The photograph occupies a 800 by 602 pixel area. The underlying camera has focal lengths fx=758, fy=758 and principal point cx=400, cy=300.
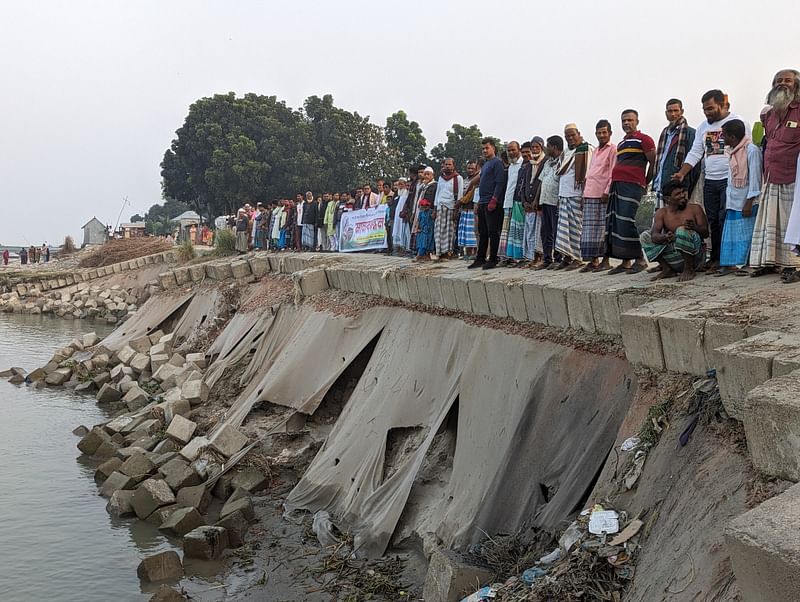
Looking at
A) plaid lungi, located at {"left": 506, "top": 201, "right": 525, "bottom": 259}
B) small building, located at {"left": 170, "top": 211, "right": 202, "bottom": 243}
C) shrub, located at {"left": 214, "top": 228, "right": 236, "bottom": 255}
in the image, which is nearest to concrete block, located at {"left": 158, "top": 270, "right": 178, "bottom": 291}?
shrub, located at {"left": 214, "top": 228, "right": 236, "bottom": 255}

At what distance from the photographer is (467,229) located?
10.5m

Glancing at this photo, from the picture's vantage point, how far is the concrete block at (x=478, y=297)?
7277mm

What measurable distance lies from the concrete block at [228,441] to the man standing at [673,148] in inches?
216

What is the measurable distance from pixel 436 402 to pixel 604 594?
3.77m

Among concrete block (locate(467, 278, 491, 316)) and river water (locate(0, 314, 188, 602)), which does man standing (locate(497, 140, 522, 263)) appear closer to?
concrete block (locate(467, 278, 491, 316))

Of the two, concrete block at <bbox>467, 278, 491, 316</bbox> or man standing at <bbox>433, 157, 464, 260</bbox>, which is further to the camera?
man standing at <bbox>433, 157, 464, 260</bbox>

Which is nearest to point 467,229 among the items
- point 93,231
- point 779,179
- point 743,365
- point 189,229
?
point 779,179

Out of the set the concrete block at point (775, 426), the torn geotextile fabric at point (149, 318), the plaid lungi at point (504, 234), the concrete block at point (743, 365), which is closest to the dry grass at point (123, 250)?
the torn geotextile fabric at point (149, 318)

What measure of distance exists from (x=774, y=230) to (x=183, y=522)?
6082 mm

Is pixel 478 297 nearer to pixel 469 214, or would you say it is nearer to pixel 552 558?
pixel 469 214

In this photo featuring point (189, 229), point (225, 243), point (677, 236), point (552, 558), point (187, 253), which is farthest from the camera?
point (189, 229)

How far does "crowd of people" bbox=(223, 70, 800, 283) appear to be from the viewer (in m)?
5.64

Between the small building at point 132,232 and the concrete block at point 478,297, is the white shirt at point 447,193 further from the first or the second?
the small building at point 132,232

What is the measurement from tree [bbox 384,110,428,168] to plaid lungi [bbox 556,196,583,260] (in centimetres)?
2984
